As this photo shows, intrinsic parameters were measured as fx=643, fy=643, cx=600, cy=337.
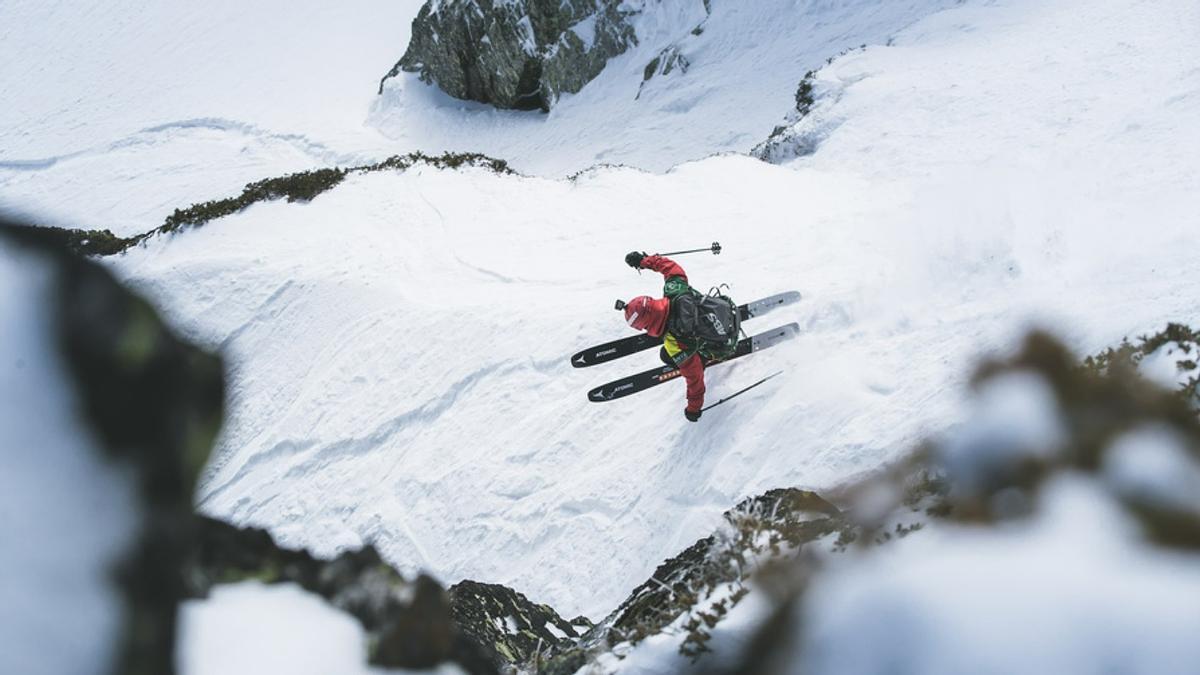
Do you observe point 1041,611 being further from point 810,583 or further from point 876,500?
point 876,500

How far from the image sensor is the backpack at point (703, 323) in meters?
8.26

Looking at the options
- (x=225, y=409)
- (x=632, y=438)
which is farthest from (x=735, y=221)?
(x=225, y=409)

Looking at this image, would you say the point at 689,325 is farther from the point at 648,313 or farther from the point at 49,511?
the point at 49,511

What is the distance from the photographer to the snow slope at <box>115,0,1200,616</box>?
7.99 meters

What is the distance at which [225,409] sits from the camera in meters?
2.87

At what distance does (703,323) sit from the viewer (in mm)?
8328

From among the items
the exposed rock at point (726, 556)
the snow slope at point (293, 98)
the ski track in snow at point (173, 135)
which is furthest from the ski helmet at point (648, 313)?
the ski track in snow at point (173, 135)

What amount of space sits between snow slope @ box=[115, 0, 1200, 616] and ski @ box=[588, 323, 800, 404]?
24cm

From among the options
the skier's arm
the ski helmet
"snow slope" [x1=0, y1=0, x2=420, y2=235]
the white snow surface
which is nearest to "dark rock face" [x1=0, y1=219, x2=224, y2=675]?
the white snow surface

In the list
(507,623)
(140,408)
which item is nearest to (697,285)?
(507,623)

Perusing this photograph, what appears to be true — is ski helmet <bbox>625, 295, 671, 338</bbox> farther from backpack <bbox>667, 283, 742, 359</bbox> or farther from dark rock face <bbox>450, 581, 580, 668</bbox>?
dark rock face <bbox>450, 581, 580, 668</bbox>

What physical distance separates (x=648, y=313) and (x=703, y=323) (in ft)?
2.63

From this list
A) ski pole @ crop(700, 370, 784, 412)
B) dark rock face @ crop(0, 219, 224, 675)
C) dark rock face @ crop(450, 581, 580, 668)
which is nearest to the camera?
dark rock face @ crop(0, 219, 224, 675)

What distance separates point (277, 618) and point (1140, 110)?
15.3m
